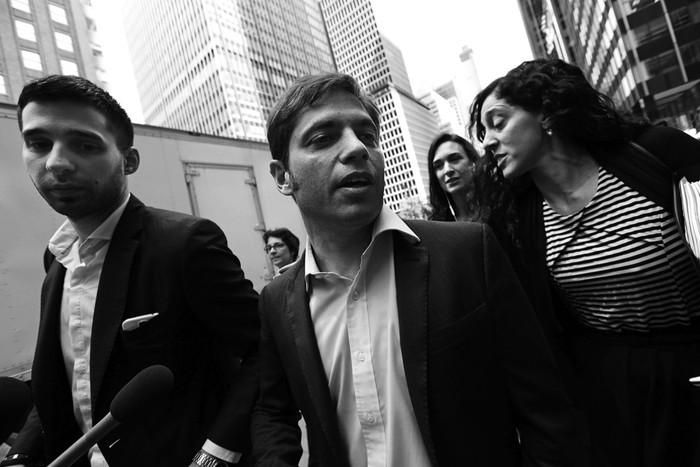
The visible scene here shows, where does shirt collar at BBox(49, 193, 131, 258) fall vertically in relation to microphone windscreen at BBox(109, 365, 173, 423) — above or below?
above

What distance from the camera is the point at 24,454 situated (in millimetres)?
1689

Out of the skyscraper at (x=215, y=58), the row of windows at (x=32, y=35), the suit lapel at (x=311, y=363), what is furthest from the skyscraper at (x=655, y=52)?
the skyscraper at (x=215, y=58)

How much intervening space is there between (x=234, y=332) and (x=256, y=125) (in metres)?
98.2

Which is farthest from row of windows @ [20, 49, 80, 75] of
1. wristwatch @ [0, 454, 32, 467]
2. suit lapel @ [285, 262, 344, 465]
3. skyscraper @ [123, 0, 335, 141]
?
suit lapel @ [285, 262, 344, 465]

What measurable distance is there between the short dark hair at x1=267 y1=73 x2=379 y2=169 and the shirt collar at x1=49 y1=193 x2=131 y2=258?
82cm

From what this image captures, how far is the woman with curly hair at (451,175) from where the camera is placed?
3.90 m

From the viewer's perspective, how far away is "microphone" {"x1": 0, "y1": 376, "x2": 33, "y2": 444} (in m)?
0.93

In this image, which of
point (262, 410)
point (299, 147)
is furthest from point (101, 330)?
point (299, 147)

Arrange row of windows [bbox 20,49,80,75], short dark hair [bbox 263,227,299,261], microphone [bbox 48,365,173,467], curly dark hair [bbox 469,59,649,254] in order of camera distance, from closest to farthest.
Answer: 1. microphone [bbox 48,365,173,467]
2. curly dark hair [bbox 469,59,649,254]
3. short dark hair [bbox 263,227,299,261]
4. row of windows [bbox 20,49,80,75]

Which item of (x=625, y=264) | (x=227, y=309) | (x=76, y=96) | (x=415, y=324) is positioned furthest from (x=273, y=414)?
(x=625, y=264)

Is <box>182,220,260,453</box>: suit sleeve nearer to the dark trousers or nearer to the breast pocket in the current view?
the breast pocket

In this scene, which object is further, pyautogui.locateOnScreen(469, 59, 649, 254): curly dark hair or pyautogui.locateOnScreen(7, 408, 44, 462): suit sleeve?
pyautogui.locateOnScreen(469, 59, 649, 254): curly dark hair

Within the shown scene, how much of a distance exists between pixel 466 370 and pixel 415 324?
0.21 metres

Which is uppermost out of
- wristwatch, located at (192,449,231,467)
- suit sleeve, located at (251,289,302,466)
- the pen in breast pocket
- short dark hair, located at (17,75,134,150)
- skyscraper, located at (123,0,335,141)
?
skyscraper, located at (123,0,335,141)
